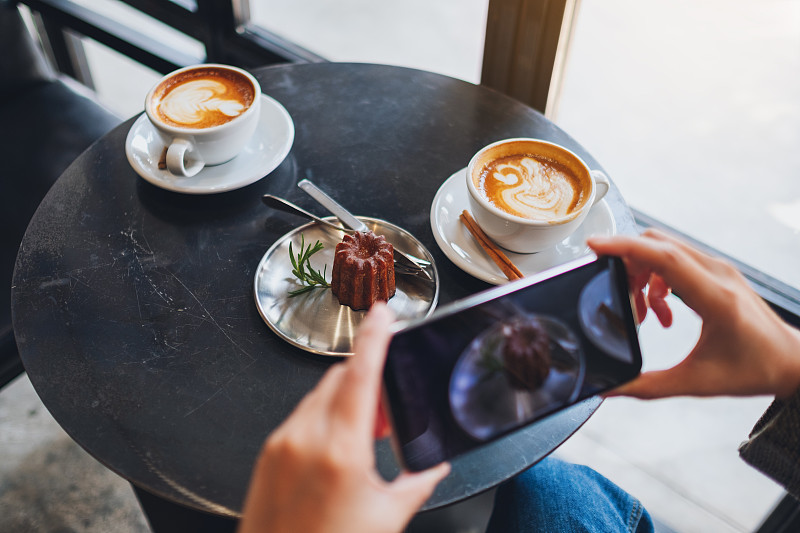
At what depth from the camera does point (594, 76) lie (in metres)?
1.84

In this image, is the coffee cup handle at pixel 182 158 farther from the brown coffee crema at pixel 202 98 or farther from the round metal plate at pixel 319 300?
the round metal plate at pixel 319 300

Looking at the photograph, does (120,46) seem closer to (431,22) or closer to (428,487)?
(431,22)

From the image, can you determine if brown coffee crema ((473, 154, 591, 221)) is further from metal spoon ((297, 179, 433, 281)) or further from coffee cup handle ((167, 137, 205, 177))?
coffee cup handle ((167, 137, 205, 177))

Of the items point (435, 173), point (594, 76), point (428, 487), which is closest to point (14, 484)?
point (435, 173)

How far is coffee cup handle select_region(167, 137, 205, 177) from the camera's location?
3.70ft

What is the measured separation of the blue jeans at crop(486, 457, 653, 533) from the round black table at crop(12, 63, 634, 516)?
206 mm

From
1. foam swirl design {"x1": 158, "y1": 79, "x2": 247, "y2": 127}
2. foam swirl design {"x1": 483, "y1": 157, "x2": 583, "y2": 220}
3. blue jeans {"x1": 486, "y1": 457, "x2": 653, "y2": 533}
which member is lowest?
blue jeans {"x1": 486, "y1": 457, "x2": 653, "y2": 533}

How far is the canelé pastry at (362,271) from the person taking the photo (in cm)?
95

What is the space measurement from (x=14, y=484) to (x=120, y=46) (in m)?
1.63

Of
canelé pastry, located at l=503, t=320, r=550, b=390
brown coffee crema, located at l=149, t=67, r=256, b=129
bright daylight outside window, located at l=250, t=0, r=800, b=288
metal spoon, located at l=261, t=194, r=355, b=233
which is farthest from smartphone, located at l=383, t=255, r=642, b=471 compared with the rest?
bright daylight outside window, located at l=250, t=0, r=800, b=288

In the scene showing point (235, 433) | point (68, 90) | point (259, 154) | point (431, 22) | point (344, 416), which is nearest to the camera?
point (344, 416)

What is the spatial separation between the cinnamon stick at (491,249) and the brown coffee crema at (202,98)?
1.70 ft

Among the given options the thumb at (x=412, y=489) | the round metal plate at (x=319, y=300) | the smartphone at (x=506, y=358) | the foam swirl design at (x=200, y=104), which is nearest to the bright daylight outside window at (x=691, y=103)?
the foam swirl design at (x=200, y=104)

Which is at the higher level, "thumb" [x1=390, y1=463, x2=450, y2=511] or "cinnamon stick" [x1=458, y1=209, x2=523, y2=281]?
"thumb" [x1=390, y1=463, x2=450, y2=511]
